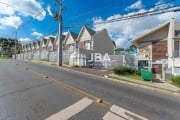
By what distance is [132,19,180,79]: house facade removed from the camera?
76.5 ft

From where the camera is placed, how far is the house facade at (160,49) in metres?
23.3

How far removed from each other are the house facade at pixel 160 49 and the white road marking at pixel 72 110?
638 inches

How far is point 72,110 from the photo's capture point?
7.09 meters

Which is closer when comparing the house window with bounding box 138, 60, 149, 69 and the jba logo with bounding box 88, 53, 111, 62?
the house window with bounding box 138, 60, 149, 69

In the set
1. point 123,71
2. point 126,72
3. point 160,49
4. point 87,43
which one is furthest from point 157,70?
point 87,43

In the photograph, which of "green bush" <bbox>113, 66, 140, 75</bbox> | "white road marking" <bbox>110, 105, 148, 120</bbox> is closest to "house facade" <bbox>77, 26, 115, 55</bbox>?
"green bush" <bbox>113, 66, 140, 75</bbox>

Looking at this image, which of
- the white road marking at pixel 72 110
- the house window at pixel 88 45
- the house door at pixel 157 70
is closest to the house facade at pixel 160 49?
the house door at pixel 157 70

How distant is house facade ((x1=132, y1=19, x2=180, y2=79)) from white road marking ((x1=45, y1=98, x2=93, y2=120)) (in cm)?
1621

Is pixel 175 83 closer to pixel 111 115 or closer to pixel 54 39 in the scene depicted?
pixel 111 115

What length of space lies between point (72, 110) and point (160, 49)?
20.4 meters

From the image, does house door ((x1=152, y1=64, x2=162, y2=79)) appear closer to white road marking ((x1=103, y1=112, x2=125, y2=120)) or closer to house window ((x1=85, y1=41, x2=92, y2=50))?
white road marking ((x1=103, y1=112, x2=125, y2=120))

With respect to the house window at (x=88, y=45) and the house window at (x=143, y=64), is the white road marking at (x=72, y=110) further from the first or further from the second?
the house window at (x=88, y=45)

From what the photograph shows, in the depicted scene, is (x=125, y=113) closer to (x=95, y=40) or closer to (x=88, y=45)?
(x=95, y=40)

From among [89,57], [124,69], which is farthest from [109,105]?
[89,57]
